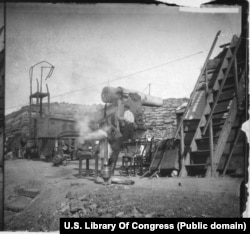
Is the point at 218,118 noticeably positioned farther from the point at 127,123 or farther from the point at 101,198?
the point at 101,198

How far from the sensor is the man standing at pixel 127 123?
22.4ft

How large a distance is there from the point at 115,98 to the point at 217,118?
2.26 m

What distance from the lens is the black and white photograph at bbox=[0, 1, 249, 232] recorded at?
5.63m

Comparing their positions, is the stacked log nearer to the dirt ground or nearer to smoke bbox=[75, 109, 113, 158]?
smoke bbox=[75, 109, 113, 158]

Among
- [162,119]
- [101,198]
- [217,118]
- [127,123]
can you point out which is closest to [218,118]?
[217,118]

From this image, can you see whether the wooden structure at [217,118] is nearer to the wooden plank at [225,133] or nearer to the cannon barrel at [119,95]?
the wooden plank at [225,133]

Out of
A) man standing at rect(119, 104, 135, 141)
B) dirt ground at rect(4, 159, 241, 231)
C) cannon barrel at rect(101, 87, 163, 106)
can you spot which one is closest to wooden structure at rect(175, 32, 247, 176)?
dirt ground at rect(4, 159, 241, 231)

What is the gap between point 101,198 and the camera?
18.5ft
